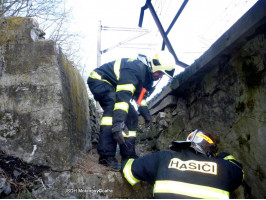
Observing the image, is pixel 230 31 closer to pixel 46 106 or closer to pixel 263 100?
pixel 263 100

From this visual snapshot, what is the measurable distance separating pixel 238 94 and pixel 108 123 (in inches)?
61.7

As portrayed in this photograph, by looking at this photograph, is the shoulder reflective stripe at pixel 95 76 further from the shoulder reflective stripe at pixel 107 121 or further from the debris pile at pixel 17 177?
the debris pile at pixel 17 177

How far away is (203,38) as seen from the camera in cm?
420

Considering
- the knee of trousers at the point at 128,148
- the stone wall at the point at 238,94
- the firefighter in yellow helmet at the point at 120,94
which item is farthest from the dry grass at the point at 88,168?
the stone wall at the point at 238,94

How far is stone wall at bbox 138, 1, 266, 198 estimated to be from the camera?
1.94 metres

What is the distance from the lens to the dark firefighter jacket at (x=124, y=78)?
8.46 feet

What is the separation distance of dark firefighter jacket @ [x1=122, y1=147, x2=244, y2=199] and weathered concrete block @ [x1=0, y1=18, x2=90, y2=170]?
1.05 m

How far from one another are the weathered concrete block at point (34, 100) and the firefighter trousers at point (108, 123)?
33 cm

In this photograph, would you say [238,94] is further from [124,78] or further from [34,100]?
[34,100]

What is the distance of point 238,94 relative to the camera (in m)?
2.28

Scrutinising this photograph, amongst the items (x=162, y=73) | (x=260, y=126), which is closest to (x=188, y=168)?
(x=260, y=126)

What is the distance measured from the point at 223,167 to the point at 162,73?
191cm

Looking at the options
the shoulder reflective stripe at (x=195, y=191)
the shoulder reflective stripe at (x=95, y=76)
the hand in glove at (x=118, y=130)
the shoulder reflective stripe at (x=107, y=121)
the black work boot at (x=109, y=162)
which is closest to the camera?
the shoulder reflective stripe at (x=195, y=191)

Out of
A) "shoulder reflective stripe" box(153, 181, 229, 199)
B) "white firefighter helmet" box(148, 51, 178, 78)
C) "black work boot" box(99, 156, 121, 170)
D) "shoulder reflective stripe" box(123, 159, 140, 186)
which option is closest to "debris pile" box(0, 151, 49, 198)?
"black work boot" box(99, 156, 121, 170)
